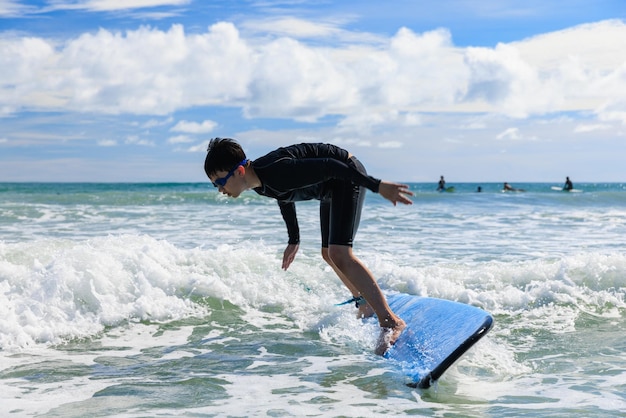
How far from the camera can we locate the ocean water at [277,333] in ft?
12.8

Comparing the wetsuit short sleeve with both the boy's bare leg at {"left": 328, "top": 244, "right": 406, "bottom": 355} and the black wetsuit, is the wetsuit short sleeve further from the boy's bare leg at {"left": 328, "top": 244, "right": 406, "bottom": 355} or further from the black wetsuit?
the boy's bare leg at {"left": 328, "top": 244, "right": 406, "bottom": 355}

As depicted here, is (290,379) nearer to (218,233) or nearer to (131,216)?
(218,233)

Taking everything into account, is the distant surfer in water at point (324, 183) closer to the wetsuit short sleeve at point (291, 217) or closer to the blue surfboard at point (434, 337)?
the blue surfboard at point (434, 337)

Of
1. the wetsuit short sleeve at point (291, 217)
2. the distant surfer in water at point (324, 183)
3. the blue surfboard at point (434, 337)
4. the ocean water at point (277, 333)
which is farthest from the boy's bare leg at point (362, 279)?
the wetsuit short sleeve at point (291, 217)

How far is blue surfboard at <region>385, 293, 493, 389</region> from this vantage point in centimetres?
409

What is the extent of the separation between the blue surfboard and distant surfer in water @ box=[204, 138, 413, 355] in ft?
0.51

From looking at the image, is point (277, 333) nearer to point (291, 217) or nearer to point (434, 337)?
point (291, 217)

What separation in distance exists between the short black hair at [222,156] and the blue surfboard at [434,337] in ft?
5.66

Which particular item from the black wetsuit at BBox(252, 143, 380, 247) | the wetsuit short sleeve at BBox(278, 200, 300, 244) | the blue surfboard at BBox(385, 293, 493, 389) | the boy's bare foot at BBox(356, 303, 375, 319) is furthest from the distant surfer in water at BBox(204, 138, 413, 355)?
the boy's bare foot at BBox(356, 303, 375, 319)

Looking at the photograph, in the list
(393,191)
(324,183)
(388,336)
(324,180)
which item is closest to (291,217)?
(324,183)

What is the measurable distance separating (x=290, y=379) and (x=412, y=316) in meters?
1.19

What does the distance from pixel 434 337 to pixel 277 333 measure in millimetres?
1775

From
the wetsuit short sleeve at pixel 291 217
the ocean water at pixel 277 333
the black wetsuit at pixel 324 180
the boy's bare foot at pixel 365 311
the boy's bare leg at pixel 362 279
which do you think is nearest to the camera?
the ocean water at pixel 277 333

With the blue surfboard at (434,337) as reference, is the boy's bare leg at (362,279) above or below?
above
